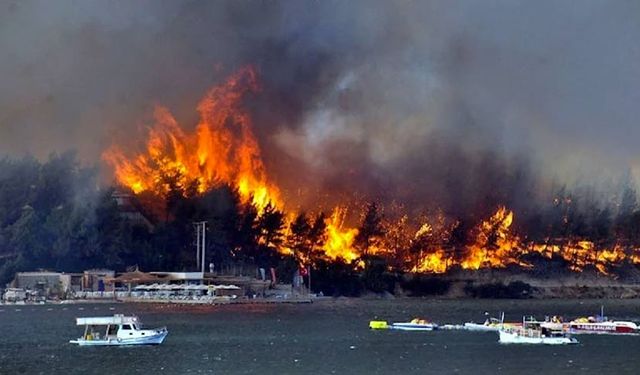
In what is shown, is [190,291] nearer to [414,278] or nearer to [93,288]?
[93,288]

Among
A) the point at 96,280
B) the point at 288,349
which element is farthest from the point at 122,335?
the point at 96,280

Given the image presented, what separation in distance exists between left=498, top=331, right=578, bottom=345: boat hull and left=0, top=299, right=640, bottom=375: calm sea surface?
0.86m

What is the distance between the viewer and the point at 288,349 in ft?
319

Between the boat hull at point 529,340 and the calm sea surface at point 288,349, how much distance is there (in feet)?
2.82

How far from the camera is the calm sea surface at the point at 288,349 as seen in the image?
84.4 metres

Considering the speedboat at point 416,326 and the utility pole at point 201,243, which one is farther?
the utility pole at point 201,243

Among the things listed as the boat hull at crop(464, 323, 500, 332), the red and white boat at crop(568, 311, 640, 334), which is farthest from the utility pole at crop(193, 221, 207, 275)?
the red and white boat at crop(568, 311, 640, 334)

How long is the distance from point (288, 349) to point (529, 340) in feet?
63.0

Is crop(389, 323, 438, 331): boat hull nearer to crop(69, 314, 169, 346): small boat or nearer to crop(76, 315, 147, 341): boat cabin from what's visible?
crop(69, 314, 169, 346): small boat

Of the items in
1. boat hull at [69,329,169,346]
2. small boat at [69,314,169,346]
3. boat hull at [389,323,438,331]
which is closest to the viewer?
small boat at [69,314,169,346]

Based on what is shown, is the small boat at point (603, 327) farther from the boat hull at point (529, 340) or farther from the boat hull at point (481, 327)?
the boat hull at point (529, 340)

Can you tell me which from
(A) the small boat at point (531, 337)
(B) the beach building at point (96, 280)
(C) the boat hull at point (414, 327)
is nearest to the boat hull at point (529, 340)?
(A) the small boat at point (531, 337)

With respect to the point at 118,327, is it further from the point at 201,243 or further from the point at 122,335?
the point at 201,243

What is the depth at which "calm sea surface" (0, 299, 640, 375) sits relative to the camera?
8444cm
